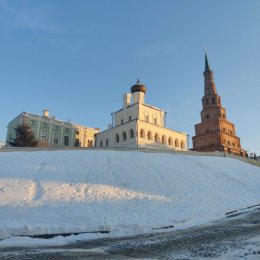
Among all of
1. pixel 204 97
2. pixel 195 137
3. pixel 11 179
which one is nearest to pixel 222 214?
pixel 11 179

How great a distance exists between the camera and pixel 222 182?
894 inches

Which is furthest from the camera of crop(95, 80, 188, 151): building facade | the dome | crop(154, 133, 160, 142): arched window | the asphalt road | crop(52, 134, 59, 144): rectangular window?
crop(52, 134, 59, 144): rectangular window

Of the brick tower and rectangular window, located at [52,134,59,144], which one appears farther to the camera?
the brick tower

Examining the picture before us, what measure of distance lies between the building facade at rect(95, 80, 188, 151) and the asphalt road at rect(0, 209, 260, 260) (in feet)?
139

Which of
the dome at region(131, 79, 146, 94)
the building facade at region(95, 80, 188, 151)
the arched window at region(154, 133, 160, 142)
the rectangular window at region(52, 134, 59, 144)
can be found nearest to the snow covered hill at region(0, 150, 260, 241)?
the building facade at region(95, 80, 188, 151)

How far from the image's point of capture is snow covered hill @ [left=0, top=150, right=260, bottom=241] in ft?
42.4

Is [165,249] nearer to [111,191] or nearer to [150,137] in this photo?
[111,191]

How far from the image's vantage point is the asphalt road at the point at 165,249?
691 cm

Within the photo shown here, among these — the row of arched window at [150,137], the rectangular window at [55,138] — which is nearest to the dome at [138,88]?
the row of arched window at [150,137]

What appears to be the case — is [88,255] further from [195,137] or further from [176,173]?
[195,137]

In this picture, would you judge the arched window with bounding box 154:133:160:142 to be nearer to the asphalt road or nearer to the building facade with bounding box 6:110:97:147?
the building facade with bounding box 6:110:97:147

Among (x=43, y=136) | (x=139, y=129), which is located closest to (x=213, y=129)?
(x=139, y=129)

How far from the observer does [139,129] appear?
53.5 metres

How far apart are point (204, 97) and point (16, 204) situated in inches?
2825
